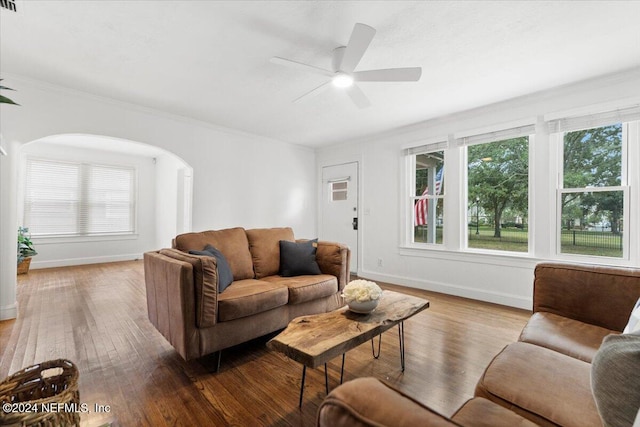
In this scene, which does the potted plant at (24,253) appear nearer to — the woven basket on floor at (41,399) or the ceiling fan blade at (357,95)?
the woven basket on floor at (41,399)

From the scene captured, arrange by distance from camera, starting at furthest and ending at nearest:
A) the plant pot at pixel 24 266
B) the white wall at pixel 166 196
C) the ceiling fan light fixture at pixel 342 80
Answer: the white wall at pixel 166 196 → the plant pot at pixel 24 266 → the ceiling fan light fixture at pixel 342 80

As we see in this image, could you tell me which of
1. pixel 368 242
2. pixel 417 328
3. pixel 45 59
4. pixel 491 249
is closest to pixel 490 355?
pixel 417 328

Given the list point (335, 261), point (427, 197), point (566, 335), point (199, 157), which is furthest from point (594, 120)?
point (199, 157)

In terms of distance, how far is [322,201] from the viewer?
18.5ft

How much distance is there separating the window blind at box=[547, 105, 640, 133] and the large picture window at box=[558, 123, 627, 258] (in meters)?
0.10

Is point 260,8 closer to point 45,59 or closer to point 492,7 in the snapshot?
point 492,7

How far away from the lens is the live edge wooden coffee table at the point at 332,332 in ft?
4.39

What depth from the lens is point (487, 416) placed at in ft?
2.90

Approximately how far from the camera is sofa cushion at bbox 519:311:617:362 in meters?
1.31

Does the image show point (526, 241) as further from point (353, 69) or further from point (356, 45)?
point (356, 45)

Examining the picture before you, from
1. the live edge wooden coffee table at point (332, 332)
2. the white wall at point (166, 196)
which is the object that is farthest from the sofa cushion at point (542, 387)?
the white wall at point (166, 196)

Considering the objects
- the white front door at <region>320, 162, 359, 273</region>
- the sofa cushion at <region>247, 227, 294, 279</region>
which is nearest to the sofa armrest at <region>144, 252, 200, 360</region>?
the sofa cushion at <region>247, 227, 294, 279</region>

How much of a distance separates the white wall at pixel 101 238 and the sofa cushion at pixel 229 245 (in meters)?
4.64

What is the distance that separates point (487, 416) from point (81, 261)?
7.36m
